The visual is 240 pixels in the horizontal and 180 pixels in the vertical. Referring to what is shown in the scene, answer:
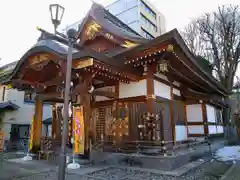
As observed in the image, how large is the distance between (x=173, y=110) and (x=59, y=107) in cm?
590

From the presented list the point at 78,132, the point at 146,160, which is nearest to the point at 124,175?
the point at 146,160

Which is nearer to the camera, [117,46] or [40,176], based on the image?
[40,176]

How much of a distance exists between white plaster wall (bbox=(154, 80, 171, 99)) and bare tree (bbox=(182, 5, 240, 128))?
33.6ft

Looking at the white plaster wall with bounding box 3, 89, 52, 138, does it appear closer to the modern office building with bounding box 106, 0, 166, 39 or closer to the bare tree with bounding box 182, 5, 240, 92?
the bare tree with bounding box 182, 5, 240, 92

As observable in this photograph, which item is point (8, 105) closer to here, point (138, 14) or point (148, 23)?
point (138, 14)

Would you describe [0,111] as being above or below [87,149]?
above

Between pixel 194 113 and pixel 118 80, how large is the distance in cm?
592

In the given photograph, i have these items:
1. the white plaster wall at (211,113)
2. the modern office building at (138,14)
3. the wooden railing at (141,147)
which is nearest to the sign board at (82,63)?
the wooden railing at (141,147)

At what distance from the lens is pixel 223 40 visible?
58.3ft

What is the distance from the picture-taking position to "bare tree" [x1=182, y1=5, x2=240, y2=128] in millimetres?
17344

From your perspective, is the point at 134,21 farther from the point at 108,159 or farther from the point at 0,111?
the point at 108,159

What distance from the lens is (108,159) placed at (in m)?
6.80

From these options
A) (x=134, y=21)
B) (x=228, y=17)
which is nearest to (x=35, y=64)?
(x=228, y=17)

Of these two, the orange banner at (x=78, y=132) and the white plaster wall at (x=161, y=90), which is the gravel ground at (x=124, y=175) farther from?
the white plaster wall at (x=161, y=90)
